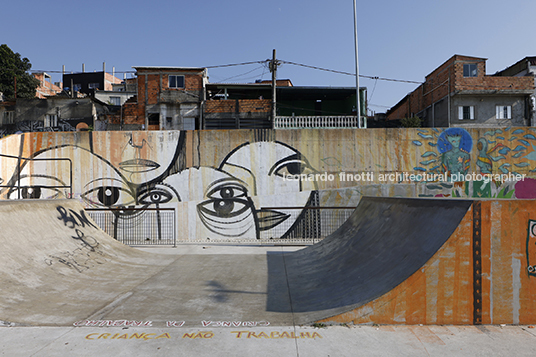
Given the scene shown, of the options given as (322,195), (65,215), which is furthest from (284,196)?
(65,215)

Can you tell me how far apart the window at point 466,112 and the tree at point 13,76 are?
49096 millimetres

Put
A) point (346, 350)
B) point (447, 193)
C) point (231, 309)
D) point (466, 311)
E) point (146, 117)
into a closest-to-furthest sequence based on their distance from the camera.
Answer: point (346, 350)
point (466, 311)
point (231, 309)
point (447, 193)
point (146, 117)

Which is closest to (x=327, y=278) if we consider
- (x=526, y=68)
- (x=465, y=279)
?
(x=465, y=279)

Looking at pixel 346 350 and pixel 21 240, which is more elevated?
pixel 21 240

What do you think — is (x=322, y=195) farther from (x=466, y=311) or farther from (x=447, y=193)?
(x=466, y=311)

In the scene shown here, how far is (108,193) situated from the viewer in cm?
1345

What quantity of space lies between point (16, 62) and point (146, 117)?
29.5 meters

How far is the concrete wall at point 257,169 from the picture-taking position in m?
13.2

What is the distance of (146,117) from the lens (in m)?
27.7

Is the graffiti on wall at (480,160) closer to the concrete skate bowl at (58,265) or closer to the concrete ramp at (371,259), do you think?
the concrete ramp at (371,259)

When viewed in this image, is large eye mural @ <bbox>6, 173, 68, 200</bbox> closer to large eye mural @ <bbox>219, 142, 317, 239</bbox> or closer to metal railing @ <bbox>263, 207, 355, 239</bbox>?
large eye mural @ <bbox>219, 142, 317, 239</bbox>

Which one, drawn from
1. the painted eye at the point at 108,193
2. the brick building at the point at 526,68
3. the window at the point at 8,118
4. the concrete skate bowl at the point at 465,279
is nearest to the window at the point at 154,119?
the window at the point at 8,118

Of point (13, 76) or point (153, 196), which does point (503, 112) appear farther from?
point (13, 76)

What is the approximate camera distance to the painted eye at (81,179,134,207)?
528 inches
